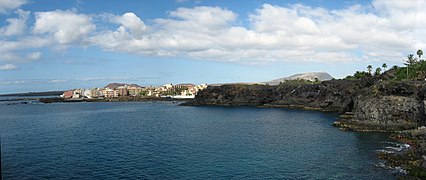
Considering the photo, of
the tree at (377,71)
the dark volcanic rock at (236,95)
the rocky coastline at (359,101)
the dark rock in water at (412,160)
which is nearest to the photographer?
the dark rock in water at (412,160)

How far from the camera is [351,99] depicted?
375ft

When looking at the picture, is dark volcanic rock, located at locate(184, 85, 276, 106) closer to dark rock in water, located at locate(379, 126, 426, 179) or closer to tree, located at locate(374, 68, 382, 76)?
tree, located at locate(374, 68, 382, 76)

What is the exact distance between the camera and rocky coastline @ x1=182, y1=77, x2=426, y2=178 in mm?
70938

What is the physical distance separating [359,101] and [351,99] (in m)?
31.5

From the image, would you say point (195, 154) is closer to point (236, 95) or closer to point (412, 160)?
point (412, 160)

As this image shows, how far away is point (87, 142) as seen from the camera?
213ft

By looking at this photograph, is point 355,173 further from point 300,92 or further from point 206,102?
point 206,102

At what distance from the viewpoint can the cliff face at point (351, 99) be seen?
72500 mm

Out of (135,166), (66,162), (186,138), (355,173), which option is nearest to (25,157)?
(66,162)

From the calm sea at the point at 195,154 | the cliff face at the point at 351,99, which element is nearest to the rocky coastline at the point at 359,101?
the cliff face at the point at 351,99

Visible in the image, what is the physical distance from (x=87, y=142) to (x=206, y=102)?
384 feet

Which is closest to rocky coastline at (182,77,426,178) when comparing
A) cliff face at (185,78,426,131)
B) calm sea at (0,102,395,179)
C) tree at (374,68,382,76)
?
cliff face at (185,78,426,131)

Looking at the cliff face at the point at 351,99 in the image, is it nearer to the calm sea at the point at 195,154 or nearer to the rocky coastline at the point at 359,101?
the rocky coastline at the point at 359,101

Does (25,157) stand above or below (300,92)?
below
